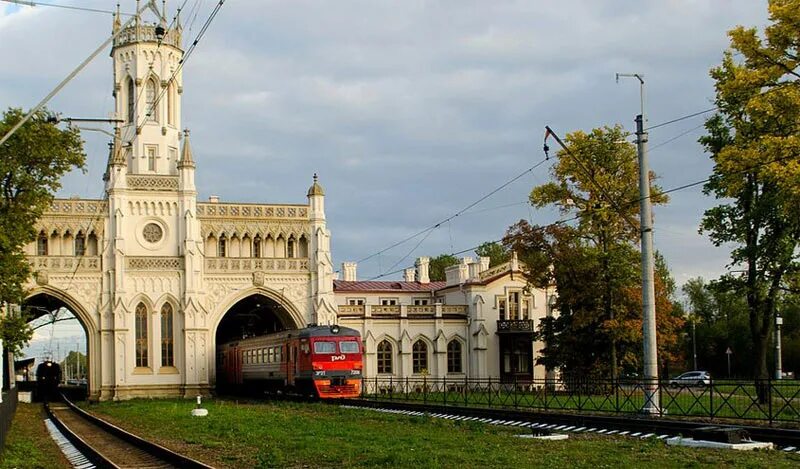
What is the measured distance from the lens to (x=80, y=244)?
60281 millimetres

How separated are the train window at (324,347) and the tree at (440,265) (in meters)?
60.3

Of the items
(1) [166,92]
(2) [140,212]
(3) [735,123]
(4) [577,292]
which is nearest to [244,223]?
(2) [140,212]

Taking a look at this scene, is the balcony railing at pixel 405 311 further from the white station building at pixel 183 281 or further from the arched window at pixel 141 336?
the arched window at pixel 141 336

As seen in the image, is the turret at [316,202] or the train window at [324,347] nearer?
the train window at [324,347]

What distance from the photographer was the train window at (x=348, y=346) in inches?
1897

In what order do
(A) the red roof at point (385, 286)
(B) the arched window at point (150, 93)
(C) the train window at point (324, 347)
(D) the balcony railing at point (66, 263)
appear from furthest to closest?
(A) the red roof at point (385, 286), (B) the arched window at point (150, 93), (D) the balcony railing at point (66, 263), (C) the train window at point (324, 347)

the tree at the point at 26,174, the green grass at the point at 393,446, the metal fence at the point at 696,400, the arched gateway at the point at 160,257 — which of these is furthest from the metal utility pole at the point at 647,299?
the arched gateway at the point at 160,257

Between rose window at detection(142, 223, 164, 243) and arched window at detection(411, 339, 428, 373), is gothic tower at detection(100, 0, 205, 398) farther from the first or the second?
arched window at detection(411, 339, 428, 373)

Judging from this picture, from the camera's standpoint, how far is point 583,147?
50.2 m

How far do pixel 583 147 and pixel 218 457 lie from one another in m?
31.7

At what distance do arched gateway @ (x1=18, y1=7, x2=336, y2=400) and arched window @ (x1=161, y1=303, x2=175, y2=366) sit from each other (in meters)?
0.06

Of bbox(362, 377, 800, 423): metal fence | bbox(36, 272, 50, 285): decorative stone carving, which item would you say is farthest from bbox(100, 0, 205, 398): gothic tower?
bbox(362, 377, 800, 423): metal fence

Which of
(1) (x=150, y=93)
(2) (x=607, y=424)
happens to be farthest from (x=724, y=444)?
(1) (x=150, y=93)

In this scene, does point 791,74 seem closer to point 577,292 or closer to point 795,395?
point 795,395
